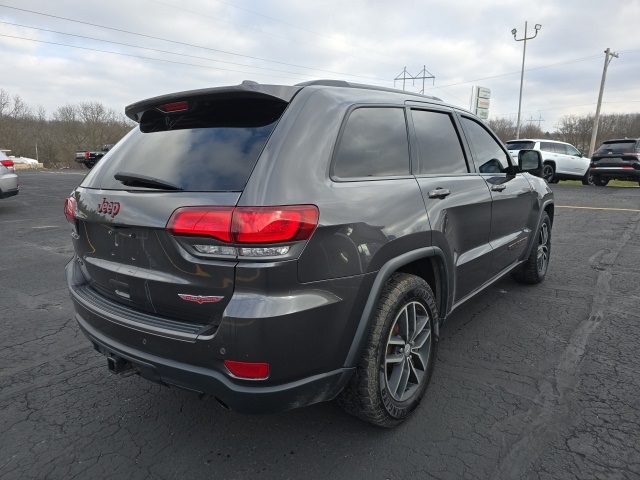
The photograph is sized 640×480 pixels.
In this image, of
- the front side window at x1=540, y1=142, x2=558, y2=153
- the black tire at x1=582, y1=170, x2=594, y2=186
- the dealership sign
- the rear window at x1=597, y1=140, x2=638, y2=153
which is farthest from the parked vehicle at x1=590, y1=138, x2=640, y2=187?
the dealership sign

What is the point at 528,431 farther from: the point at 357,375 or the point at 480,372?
the point at 357,375

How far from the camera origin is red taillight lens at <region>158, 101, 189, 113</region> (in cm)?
222

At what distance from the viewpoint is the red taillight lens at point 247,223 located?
170 cm

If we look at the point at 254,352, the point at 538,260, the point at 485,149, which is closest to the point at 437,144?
the point at 485,149

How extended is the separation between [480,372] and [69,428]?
99.9 inches

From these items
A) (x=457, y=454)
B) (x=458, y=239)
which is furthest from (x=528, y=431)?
(x=458, y=239)

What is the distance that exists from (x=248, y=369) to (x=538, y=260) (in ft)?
13.0

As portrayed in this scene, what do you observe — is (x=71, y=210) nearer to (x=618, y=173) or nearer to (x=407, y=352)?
(x=407, y=352)

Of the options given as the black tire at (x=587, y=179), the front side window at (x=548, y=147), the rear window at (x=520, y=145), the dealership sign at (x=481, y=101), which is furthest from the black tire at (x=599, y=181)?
the dealership sign at (x=481, y=101)

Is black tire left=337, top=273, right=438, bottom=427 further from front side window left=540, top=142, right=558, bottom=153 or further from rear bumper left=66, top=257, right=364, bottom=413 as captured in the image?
front side window left=540, top=142, right=558, bottom=153

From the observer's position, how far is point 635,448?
7.08 feet

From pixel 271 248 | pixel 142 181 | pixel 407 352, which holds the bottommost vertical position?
pixel 407 352

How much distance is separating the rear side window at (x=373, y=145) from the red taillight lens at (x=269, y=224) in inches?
14.3

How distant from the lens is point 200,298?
180cm
